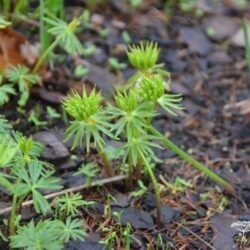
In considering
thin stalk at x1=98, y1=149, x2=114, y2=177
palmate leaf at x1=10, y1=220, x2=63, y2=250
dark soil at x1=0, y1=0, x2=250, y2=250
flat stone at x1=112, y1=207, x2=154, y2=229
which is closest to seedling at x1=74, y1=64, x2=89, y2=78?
dark soil at x1=0, y1=0, x2=250, y2=250

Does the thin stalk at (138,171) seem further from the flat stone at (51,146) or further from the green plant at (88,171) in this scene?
the flat stone at (51,146)

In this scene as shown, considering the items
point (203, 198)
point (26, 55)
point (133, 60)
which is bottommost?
point (203, 198)

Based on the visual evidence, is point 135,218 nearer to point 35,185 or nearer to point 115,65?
point 35,185

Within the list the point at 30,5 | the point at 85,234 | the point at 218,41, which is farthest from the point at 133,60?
the point at 218,41

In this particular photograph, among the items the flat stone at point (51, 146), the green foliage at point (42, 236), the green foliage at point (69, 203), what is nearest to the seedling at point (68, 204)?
the green foliage at point (69, 203)

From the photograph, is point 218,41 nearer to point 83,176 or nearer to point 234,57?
point 234,57

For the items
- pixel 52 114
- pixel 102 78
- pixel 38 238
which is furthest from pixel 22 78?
pixel 38 238
